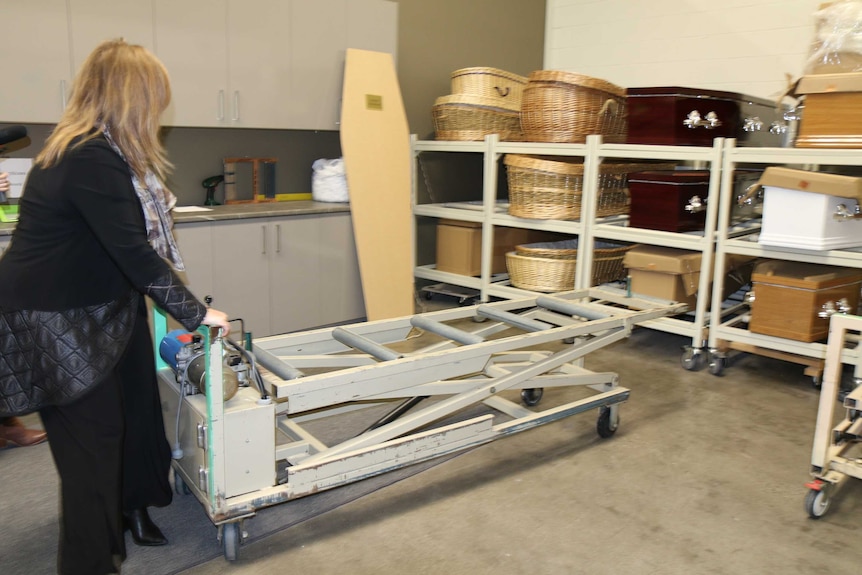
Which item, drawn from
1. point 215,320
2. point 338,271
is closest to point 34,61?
point 338,271

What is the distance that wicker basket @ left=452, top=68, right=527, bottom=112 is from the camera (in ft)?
17.2

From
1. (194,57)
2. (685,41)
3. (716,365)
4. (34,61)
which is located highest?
(685,41)

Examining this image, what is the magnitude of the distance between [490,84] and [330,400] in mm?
3544

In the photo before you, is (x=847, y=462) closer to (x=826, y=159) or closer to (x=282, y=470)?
(x=826, y=159)

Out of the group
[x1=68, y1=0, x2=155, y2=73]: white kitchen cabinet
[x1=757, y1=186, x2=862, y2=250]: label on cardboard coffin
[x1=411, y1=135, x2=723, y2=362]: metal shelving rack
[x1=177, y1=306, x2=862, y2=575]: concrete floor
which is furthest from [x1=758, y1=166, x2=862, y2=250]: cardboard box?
[x1=68, y1=0, x2=155, y2=73]: white kitchen cabinet

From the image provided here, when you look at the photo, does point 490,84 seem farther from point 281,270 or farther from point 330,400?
point 330,400

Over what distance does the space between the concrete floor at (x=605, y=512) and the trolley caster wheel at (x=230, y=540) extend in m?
0.03

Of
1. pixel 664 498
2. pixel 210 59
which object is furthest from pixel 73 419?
pixel 210 59

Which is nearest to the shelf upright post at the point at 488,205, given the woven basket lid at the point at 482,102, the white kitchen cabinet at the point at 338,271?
the woven basket lid at the point at 482,102

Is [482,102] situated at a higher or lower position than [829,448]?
higher

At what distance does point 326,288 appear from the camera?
15.9ft

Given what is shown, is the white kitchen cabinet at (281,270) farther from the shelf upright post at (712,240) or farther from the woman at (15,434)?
the shelf upright post at (712,240)

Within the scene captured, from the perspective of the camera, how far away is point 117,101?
1.93m

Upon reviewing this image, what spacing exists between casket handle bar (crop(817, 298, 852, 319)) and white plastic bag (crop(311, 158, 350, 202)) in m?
2.95
